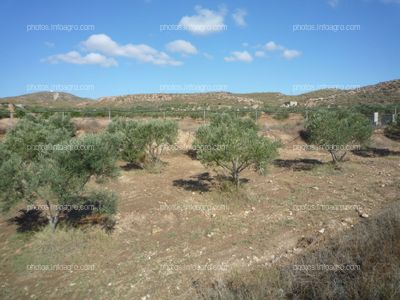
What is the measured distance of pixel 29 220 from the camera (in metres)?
11.9

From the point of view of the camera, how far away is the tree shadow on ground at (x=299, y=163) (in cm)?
1905

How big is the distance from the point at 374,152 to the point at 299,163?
7.93 meters

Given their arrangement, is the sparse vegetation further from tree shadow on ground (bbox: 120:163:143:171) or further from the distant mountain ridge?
the distant mountain ridge

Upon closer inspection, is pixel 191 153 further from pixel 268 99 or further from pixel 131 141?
pixel 268 99

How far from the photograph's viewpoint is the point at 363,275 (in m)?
4.80

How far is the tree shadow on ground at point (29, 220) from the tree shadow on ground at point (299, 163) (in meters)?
14.0

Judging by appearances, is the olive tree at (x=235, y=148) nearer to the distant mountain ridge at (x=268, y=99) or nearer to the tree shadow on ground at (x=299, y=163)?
the tree shadow on ground at (x=299, y=163)

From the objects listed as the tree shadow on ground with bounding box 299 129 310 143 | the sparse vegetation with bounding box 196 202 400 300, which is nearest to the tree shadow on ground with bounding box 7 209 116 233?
the sparse vegetation with bounding box 196 202 400 300

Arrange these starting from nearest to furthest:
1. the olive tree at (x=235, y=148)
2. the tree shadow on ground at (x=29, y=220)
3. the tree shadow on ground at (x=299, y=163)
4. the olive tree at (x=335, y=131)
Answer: the tree shadow on ground at (x=29, y=220)
the olive tree at (x=235, y=148)
the olive tree at (x=335, y=131)
the tree shadow on ground at (x=299, y=163)

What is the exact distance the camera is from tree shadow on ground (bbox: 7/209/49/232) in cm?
1115

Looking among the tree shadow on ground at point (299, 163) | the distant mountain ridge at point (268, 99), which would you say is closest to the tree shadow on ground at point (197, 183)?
the tree shadow on ground at point (299, 163)

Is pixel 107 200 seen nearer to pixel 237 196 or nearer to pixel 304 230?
pixel 237 196

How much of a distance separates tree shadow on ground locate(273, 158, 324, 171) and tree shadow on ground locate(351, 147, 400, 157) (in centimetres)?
467

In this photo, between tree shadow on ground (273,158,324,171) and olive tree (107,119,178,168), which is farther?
tree shadow on ground (273,158,324,171)
